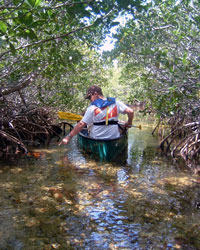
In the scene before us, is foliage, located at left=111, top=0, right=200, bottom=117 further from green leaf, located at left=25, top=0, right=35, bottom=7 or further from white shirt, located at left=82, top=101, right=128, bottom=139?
green leaf, located at left=25, top=0, right=35, bottom=7

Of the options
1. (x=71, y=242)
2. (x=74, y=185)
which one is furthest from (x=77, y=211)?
(x=74, y=185)

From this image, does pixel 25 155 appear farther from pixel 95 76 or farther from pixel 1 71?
pixel 95 76

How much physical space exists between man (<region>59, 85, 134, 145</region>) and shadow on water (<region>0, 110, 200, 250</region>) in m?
0.69

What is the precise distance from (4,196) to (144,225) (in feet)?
6.74

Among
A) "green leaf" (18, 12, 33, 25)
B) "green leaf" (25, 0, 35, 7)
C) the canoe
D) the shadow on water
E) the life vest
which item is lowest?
the shadow on water

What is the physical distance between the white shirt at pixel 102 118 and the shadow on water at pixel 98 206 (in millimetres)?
631

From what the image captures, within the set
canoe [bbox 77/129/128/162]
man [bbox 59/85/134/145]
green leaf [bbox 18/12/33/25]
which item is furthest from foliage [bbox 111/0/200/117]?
green leaf [bbox 18/12/33/25]

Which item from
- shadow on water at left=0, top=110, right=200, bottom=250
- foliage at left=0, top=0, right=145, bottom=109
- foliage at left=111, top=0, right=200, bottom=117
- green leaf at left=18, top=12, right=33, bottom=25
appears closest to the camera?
green leaf at left=18, top=12, right=33, bottom=25

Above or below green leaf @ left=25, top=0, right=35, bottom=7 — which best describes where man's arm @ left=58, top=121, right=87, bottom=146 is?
below

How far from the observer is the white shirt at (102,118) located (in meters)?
5.52

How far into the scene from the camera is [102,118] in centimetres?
569

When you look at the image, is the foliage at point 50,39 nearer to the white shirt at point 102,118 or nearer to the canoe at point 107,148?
the white shirt at point 102,118

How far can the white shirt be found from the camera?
552 cm

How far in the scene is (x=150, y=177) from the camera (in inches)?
200
